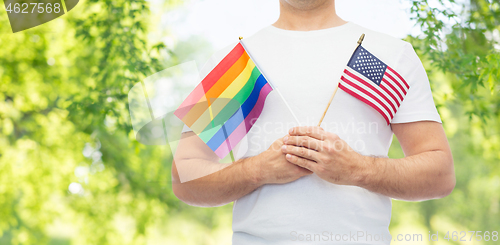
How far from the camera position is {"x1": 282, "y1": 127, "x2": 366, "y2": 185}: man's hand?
1470 millimetres

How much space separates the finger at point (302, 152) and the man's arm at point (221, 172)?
0.18 feet

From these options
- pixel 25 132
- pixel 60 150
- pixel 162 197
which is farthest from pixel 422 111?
pixel 25 132

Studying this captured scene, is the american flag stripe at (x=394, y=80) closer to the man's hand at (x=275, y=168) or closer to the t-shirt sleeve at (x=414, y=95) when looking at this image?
the t-shirt sleeve at (x=414, y=95)

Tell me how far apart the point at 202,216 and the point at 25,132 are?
862 cm

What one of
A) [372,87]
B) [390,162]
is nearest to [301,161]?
[390,162]

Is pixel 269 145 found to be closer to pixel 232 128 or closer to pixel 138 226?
pixel 232 128

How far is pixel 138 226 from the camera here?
692 cm

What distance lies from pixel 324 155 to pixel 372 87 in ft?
1.46

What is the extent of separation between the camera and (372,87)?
1.71 metres

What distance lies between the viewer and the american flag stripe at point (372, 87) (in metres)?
1.66
